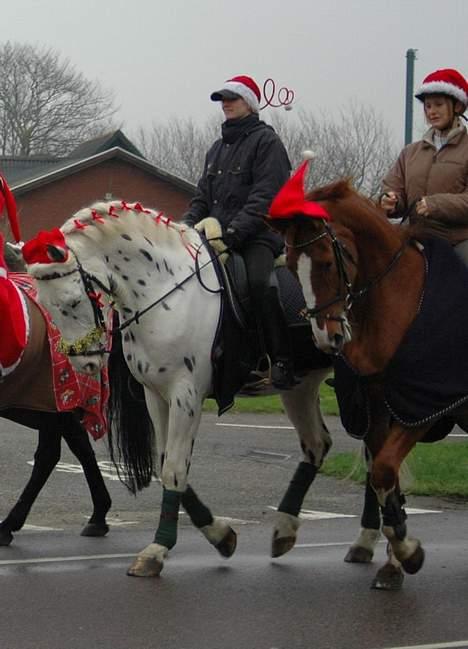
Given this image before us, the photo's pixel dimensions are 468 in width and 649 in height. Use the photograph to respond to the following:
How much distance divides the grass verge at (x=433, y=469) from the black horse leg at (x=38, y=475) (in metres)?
3.15

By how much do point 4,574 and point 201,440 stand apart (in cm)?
729

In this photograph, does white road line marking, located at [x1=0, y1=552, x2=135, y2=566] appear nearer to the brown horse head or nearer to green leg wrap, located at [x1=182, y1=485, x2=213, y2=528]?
green leg wrap, located at [x1=182, y1=485, x2=213, y2=528]

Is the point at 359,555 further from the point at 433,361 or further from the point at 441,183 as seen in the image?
the point at 441,183

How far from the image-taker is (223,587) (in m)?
7.25

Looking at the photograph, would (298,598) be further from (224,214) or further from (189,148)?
(189,148)

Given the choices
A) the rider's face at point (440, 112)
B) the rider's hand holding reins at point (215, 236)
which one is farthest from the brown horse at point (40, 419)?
the rider's face at point (440, 112)

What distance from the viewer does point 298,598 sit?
7031mm

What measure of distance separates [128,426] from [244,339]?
1.13 m

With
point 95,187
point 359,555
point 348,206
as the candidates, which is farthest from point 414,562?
point 95,187

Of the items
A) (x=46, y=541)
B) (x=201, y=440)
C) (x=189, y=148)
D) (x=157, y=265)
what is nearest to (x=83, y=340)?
(x=157, y=265)

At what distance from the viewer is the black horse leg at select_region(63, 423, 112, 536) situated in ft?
29.2

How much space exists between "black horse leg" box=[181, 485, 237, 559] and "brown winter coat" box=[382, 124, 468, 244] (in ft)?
6.80

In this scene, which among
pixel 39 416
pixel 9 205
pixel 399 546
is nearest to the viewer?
pixel 399 546

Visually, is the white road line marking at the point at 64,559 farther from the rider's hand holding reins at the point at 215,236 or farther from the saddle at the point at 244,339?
the rider's hand holding reins at the point at 215,236
